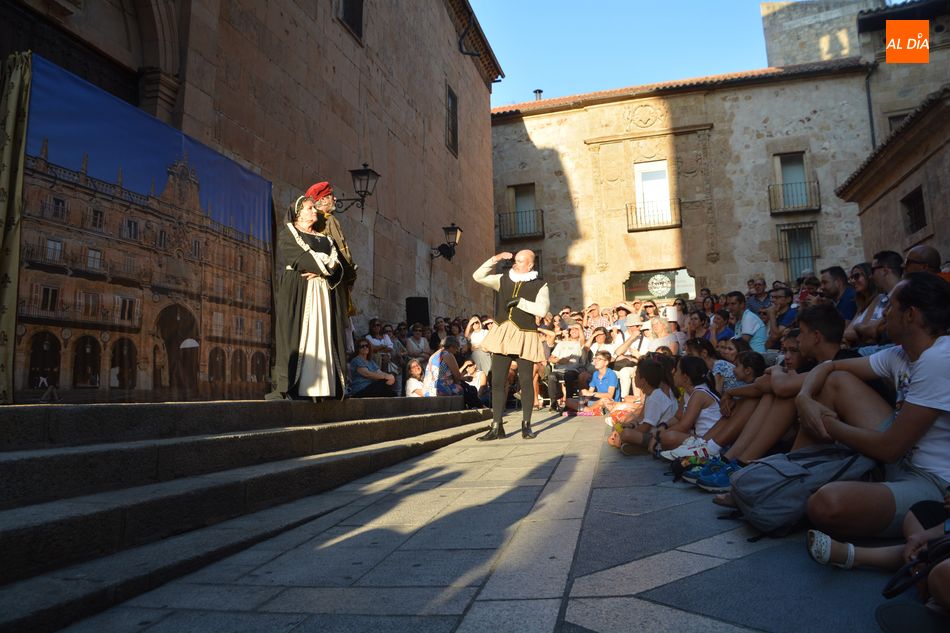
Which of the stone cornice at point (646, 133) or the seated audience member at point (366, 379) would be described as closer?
the seated audience member at point (366, 379)

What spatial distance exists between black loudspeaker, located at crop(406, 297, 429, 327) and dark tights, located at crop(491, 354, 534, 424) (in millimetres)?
7448

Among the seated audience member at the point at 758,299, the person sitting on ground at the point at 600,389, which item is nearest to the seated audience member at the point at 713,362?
the seated audience member at the point at 758,299

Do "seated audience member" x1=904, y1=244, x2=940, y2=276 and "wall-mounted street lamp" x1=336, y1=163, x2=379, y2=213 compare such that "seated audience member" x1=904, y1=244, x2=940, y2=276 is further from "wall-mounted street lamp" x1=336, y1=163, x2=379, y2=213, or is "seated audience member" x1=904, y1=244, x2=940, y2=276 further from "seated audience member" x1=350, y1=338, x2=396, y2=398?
"wall-mounted street lamp" x1=336, y1=163, x2=379, y2=213

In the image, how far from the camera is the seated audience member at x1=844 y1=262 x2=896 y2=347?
5166 millimetres

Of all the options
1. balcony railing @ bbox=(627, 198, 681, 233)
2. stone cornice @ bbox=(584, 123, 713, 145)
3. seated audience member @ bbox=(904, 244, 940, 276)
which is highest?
stone cornice @ bbox=(584, 123, 713, 145)

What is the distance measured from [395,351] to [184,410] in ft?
24.5

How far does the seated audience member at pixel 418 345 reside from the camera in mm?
12305

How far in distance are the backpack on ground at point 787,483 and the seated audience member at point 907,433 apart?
92 millimetres

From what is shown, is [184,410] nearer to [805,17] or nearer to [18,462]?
[18,462]

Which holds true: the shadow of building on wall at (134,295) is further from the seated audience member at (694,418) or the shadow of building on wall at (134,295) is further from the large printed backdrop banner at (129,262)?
the seated audience member at (694,418)

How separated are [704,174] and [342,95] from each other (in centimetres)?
1630

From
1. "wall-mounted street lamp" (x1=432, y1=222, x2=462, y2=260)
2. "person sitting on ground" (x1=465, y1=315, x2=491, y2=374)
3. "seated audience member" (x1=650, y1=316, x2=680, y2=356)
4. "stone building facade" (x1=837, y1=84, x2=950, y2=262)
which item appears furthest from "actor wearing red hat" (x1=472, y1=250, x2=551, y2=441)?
"wall-mounted street lamp" (x1=432, y1=222, x2=462, y2=260)

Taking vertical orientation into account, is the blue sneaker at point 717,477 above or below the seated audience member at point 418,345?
below

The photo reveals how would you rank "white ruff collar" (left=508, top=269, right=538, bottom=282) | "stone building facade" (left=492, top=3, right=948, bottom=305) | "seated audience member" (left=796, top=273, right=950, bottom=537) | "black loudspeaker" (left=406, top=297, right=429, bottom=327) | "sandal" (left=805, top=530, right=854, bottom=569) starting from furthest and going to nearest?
"stone building facade" (left=492, top=3, right=948, bottom=305)
"black loudspeaker" (left=406, top=297, right=429, bottom=327)
"white ruff collar" (left=508, top=269, right=538, bottom=282)
"seated audience member" (left=796, top=273, right=950, bottom=537)
"sandal" (left=805, top=530, right=854, bottom=569)
